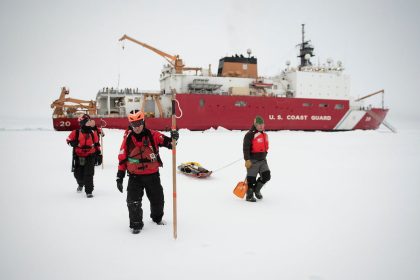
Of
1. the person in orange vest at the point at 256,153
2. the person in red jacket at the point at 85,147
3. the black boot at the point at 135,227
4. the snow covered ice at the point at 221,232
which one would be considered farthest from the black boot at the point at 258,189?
the person in red jacket at the point at 85,147

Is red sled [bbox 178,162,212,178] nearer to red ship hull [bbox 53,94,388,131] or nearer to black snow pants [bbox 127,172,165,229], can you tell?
black snow pants [bbox 127,172,165,229]

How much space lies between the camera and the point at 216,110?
79.0 ft

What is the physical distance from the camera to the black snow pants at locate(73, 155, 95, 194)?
5449 millimetres

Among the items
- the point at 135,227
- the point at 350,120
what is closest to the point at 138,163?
the point at 135,227

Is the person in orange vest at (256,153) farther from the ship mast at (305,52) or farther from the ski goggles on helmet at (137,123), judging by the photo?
the ship mast at (305,52)

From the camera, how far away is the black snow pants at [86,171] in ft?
17.9

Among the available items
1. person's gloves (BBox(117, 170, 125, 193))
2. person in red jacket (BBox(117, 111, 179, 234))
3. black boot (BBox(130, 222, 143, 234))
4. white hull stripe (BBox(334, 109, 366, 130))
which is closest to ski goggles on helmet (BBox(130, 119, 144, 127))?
person in red jacket (BBox(117, 111, 179, 234))

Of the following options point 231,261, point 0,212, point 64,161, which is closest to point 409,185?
point 231,261

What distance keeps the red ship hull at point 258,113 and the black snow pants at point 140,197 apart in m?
18.9

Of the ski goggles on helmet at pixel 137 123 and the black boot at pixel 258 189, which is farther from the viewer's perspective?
the black boot at pixel 258 189

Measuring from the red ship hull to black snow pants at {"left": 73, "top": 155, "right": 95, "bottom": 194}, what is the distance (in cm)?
1678

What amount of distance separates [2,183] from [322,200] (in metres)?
6.91

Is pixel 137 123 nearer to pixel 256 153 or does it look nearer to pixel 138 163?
pixel 138 163

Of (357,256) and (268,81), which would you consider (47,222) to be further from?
(268,81)
